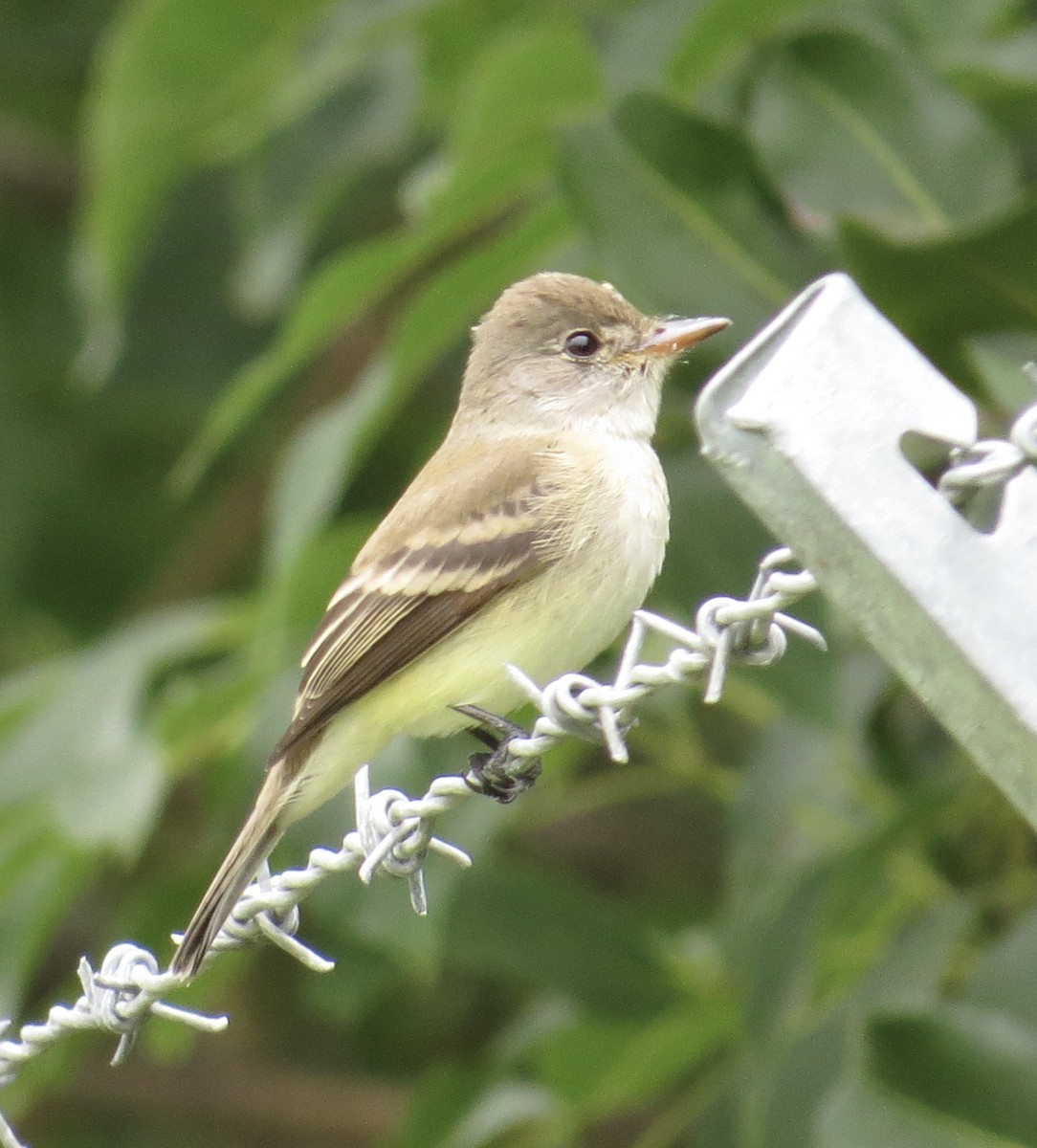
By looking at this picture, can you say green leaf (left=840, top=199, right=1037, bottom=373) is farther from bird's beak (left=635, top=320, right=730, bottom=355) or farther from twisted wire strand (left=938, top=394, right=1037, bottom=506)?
twisted wire strand (left=938, top=394, right=1037, bottom=506)

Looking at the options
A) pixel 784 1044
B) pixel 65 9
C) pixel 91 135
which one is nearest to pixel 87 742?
pixel 784 1044

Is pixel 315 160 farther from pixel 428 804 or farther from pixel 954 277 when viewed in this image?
pixel 428 804

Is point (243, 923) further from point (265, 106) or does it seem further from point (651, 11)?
point (265, 106)

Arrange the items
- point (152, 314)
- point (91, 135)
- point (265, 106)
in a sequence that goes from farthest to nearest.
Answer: point (152, 314) → point (91, 135) → point (265, 106)

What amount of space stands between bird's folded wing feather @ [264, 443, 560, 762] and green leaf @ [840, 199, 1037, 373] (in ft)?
2.04

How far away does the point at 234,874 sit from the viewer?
2.57m

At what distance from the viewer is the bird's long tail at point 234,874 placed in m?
2.32

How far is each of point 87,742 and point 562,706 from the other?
164 cm

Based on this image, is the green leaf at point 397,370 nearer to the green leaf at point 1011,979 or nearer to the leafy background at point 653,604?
the leafy background at point 653,604

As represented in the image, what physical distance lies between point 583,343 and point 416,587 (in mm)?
855

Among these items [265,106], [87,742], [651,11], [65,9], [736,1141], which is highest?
[65,9]

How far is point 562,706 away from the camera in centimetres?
192

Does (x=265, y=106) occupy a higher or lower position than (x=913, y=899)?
higher

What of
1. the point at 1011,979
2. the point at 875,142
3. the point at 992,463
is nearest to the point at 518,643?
the point at 1011,979
